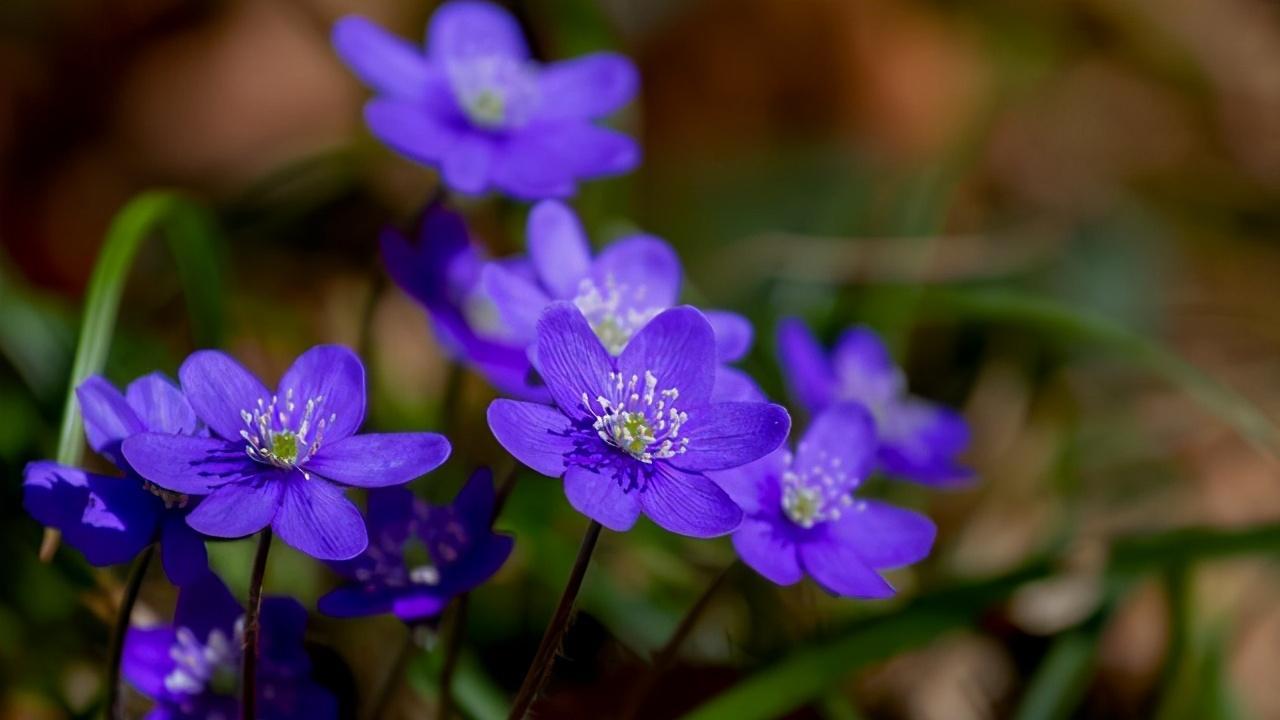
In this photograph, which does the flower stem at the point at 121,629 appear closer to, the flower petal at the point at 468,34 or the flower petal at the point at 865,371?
the flower petal at the point at 468,34

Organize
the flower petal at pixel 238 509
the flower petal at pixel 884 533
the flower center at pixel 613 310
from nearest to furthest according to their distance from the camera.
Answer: the flower petal at pixel 238 509 → the flower petal at pixel 884 533 → the flower center at pixel 613 310

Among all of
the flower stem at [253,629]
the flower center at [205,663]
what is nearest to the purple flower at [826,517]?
the flower stem at [253,629]

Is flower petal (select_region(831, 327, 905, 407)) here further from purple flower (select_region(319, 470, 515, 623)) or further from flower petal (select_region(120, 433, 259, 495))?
flower petal (select_region(120, 433, 259, 495))

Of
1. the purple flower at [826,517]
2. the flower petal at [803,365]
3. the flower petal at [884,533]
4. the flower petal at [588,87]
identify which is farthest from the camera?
the flower petal at [588,87]

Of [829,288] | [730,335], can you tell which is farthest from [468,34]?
[829,288]

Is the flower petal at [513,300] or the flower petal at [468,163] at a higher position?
the flower petal at [468,163]

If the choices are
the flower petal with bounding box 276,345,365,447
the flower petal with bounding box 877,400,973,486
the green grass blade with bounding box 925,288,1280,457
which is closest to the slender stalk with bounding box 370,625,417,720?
the flower petal with bounding box 276,345,365,447

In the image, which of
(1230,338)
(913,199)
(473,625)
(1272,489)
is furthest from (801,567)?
(1230,338)

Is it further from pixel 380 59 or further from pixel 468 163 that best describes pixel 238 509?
pixel 380 59
